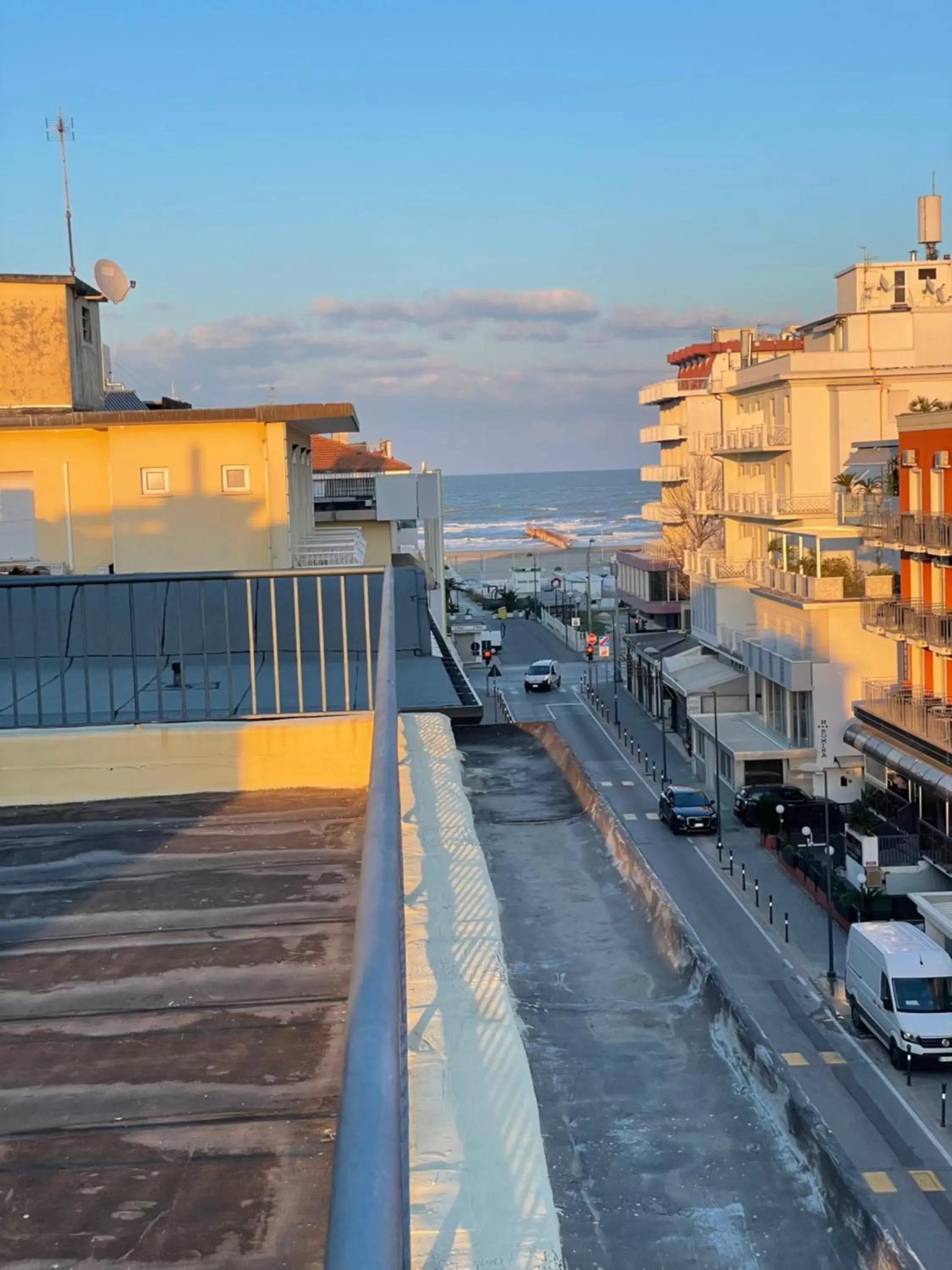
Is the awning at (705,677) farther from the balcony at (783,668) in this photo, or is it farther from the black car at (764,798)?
the black car at (764,798)

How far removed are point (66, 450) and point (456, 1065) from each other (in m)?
17.1

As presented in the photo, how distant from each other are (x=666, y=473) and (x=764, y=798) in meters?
27.0

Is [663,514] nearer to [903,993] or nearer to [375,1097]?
[903,993]

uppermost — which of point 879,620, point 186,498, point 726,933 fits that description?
point 186,498

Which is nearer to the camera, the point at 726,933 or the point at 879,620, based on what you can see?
the point at 726,933

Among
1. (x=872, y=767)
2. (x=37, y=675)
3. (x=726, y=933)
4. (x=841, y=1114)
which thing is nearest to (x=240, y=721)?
(x=37, y=675)

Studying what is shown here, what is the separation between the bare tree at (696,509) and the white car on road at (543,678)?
760cm

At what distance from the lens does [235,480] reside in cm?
1883

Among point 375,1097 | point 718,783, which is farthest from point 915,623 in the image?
point 375,1097

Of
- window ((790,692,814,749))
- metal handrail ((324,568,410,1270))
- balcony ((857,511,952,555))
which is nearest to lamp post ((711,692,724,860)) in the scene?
window ((790,692,814,749))

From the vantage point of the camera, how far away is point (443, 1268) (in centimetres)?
253

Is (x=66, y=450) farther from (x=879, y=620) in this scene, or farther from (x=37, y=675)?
(x=879, y=620)

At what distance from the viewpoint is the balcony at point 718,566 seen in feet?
141

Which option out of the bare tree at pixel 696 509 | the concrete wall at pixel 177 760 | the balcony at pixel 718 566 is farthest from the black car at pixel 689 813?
the concrete wall at pixel 177 760
